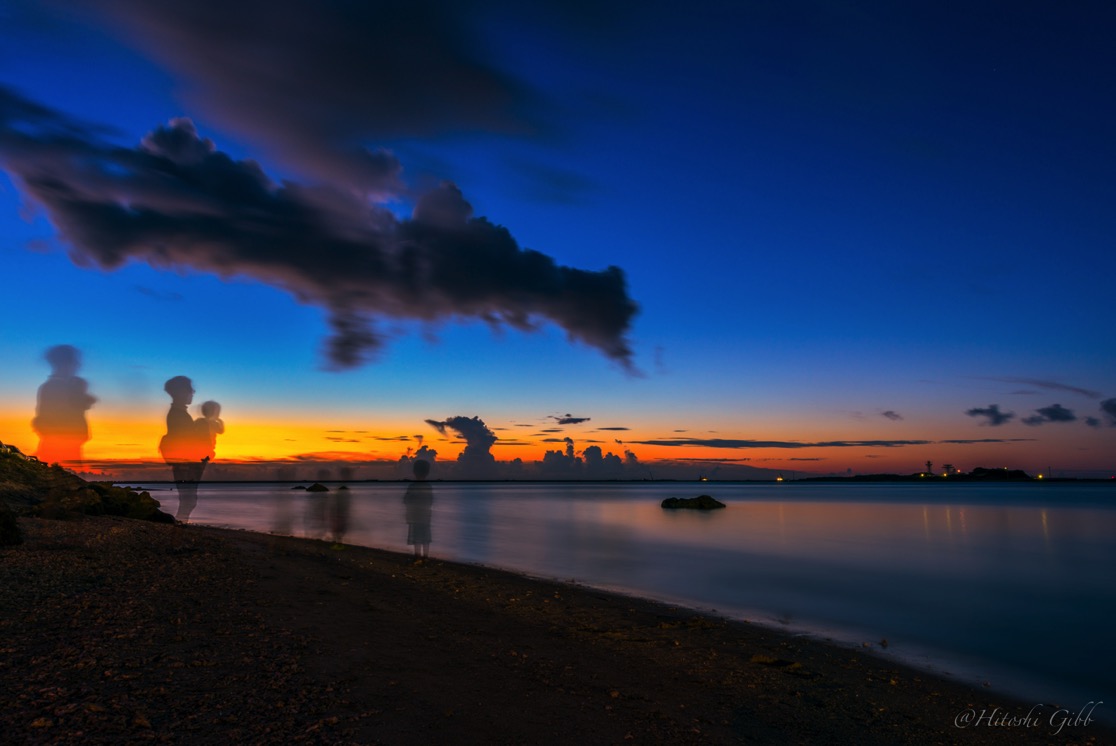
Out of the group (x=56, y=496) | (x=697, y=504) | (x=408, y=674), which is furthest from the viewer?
(x=697, y=504)

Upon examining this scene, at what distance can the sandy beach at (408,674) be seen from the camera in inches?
232

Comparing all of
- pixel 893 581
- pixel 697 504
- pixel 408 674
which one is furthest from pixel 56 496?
pixel 697 504

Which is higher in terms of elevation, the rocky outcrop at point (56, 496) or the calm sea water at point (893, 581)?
the rocky outcrop at point (56, 496)

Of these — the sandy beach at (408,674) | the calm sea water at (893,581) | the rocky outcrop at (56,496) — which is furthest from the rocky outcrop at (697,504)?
the sandy beach at (408,674)

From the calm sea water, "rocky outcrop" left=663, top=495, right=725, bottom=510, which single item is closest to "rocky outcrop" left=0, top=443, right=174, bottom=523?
the calm sea water

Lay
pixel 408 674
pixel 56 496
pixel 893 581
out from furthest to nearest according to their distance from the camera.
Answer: pixel 893 581 → pixel 56 496 → pixel 408 674

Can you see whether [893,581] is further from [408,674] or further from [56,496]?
[56,496]

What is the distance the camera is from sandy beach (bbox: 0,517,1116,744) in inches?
232

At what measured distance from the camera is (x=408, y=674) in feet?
25.5

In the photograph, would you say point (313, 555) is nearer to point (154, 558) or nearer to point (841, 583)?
point (154, 558)

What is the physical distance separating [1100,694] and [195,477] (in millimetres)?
26928

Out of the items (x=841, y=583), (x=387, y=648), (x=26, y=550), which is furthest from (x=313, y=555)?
(x=841, y=583)

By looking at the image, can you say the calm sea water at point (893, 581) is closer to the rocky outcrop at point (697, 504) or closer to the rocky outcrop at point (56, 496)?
the rocky outcrop at point (56, 496)

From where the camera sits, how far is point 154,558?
15.0m
